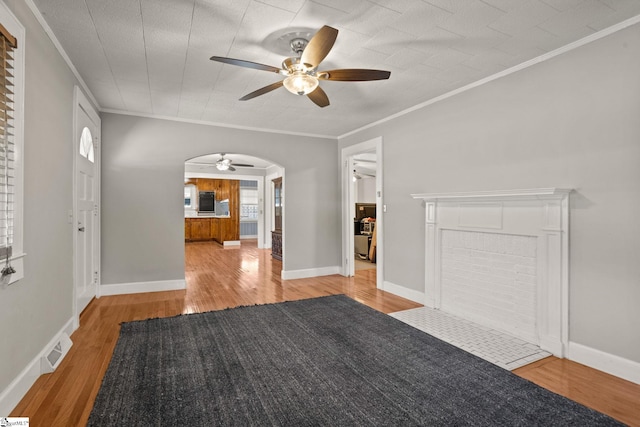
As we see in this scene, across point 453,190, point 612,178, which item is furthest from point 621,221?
point 453,190

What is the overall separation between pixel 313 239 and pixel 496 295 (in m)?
3.14

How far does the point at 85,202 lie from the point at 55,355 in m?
1.77

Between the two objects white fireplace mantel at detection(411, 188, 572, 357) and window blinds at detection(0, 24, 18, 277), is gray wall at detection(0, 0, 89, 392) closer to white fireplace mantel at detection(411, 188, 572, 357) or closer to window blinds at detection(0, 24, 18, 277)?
window blinds at detection(0, 24, 18, 277)

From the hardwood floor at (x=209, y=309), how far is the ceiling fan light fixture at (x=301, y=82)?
100 inches

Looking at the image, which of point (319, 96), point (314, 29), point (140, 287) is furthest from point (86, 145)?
point (314, 29)

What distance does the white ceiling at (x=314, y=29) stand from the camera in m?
2.08

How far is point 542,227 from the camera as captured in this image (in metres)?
2.70

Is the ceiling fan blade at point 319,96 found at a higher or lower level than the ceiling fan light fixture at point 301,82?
higher

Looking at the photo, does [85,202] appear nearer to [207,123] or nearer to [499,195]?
[207,123]

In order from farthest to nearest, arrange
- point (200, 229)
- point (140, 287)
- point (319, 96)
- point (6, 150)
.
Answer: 1. point (200, 229)
2. point (140, 287)
3. point (319, 96)
4. point (6, 150)

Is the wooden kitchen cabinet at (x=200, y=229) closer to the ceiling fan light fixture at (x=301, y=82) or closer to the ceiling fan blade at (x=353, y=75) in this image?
the ceiling fan light fixture at (x=301, y=82)

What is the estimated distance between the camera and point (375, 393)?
2018mm

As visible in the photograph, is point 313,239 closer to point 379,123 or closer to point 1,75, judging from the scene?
point 379,123

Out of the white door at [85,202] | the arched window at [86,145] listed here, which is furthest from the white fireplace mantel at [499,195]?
the arched window at [86,145]
